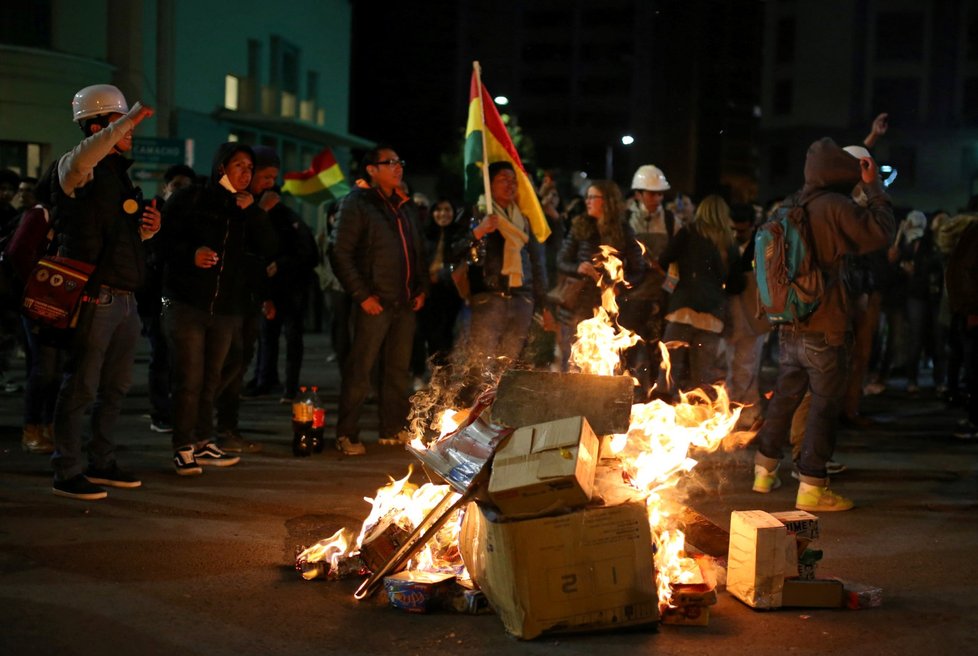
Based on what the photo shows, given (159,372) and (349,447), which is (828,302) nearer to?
(349,447)

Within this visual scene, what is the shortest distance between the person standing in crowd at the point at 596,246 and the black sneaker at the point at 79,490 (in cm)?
446

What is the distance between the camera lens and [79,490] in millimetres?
7348

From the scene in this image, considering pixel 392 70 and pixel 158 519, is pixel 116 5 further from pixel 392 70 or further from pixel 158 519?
pixel 392 70

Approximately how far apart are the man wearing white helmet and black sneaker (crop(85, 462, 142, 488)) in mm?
183

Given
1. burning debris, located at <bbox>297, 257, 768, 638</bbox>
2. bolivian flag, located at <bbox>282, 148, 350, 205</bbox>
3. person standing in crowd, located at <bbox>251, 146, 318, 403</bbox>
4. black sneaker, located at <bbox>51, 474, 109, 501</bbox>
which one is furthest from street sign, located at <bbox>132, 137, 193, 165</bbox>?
burning debris, located at <bbox>297, 257, 768, 638</bbox>

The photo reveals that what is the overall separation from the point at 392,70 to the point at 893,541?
69056 millimetres

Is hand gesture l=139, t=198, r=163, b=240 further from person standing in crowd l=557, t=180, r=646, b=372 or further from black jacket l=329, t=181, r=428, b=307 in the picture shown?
person standing in crowd l=557, t=180, r=646, b=372

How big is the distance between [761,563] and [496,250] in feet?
15.1

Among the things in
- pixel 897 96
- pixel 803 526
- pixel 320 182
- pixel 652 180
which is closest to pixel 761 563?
pixel 803 526

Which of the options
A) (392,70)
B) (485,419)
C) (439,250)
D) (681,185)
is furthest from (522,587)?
(392,70)

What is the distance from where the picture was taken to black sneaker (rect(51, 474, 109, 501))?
7.32m

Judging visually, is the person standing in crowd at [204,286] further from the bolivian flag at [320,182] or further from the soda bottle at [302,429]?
the bolivian flag at [320,182]

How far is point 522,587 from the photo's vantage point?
4.86 m

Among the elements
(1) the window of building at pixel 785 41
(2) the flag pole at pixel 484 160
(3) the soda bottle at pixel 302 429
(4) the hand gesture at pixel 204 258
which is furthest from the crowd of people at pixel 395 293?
(1) the window of building at pixel 785 41
